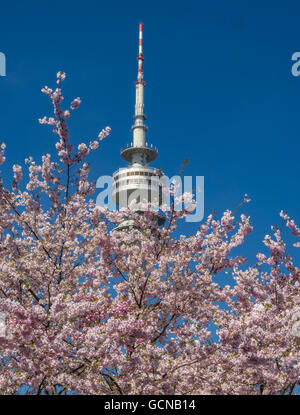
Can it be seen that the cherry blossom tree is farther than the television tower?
No

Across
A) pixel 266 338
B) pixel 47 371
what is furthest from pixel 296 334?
pixel 47 371

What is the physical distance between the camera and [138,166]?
14538 cm

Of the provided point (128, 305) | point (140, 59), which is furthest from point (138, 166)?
point (128, 305)

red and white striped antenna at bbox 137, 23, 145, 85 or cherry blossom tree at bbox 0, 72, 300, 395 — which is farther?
red and white striped antenna at bbox 137, 23, 145, 85

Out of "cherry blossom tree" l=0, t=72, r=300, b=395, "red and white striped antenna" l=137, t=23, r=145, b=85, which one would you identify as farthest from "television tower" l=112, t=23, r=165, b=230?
"cherry blossom tree" l=0, t=72, r=300, b=395

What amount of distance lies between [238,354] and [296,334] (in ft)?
5.52

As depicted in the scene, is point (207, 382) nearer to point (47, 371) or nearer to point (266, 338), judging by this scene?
point (266, 338)

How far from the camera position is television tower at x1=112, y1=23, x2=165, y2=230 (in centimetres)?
14438

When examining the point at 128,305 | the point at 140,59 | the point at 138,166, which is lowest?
the point at 128,305

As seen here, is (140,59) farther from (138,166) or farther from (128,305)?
(128,305)

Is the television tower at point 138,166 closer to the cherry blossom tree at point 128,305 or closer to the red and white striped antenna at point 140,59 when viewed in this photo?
the red and white striped antenna at point 140,59

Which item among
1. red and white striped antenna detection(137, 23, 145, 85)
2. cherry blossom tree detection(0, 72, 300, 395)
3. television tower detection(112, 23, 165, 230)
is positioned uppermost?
red and white striped antenna detection(137, 23, 145, 85)

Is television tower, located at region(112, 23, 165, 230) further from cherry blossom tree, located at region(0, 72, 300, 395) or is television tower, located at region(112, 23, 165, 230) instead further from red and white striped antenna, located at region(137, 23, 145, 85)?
cherry blossom tree, located at region(0, 72, 300, 395)

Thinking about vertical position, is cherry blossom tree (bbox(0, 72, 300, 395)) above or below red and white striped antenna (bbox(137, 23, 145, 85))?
below
